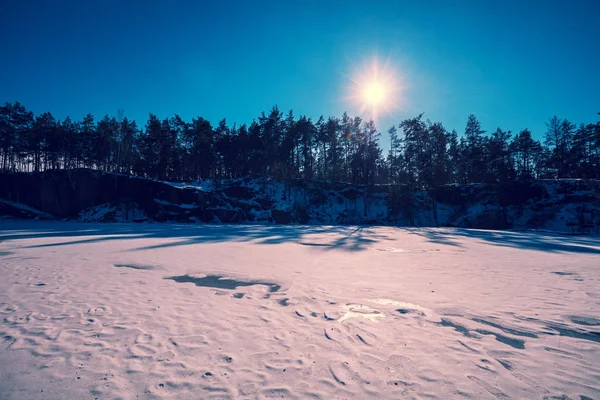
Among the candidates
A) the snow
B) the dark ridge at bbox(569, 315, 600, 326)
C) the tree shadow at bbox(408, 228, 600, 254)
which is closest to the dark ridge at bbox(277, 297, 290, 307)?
the dark ridge at bbox(569, 315, 600, 326)

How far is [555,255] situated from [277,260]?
1431 centimetres

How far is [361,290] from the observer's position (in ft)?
23.2

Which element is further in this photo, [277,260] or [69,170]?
[69,170]

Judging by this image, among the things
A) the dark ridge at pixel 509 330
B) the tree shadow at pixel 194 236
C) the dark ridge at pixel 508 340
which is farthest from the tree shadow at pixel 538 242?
the dark ridge at pixel 508 340

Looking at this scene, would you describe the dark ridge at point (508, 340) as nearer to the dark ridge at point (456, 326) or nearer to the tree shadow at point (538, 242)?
the dark ridge at point (456, 326)

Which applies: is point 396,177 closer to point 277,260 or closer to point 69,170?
point 277,260

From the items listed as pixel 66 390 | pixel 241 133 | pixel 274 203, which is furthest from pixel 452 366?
pixel 241 133

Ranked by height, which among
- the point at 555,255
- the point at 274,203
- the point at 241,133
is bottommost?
the point at 555,255

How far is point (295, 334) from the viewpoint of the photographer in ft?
14.7

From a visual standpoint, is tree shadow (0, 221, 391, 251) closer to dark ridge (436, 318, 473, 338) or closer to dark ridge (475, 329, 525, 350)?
dark ridge (436, 318, 473, 338)

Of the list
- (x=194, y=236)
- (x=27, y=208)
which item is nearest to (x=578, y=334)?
(x=194, y=236)

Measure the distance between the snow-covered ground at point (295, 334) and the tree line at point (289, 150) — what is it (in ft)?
151

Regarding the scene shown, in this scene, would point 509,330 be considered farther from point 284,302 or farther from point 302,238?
point 302,238

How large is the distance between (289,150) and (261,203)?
13944 mm
